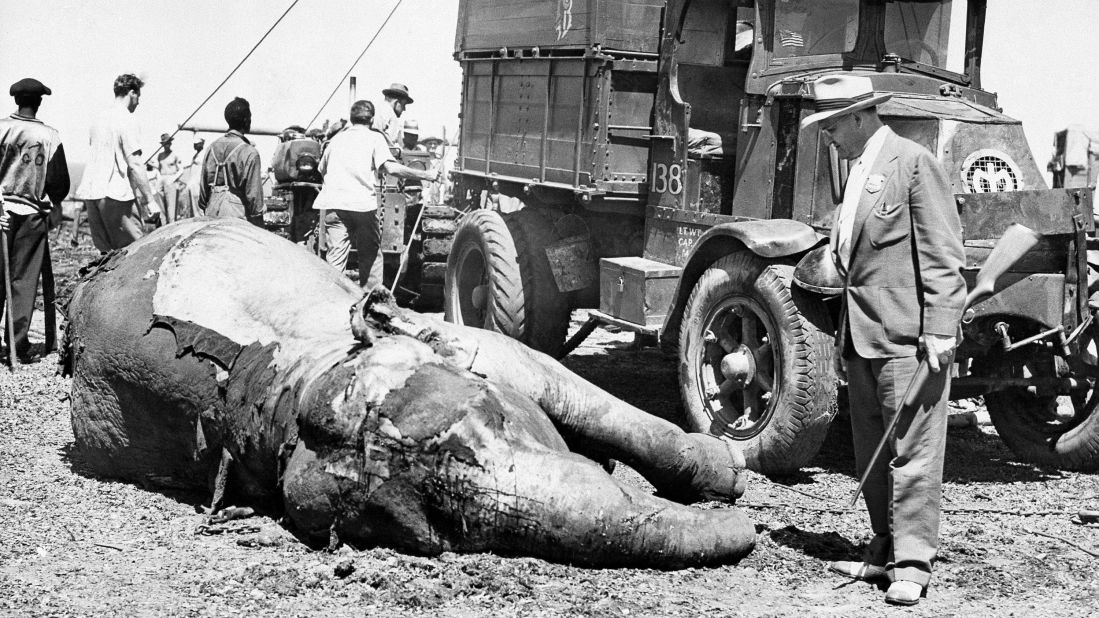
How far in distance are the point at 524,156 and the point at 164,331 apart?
14.0ft

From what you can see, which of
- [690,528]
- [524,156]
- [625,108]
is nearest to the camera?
[690,528]

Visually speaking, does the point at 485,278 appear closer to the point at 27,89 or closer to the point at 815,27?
the point at 815,27

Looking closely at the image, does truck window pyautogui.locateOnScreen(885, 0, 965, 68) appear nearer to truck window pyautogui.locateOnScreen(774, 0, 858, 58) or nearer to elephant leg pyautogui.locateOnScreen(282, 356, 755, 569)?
truck window pyautogui.locateOnScreen(774, 0, 858, 58)

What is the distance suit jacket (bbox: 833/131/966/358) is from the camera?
4.32 meters

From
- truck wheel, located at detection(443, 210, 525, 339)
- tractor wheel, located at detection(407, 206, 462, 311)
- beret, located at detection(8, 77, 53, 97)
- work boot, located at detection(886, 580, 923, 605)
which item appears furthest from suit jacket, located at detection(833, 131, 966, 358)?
beret, located at detection(8, 77, 53, 97)

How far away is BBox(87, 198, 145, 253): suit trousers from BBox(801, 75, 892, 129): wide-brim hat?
246 inches

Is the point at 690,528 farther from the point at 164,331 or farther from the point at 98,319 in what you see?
the point at 98,319

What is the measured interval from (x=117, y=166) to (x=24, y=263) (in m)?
1.03

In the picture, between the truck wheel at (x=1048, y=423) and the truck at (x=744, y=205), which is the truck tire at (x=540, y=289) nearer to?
the truck at (x=744, y=205)

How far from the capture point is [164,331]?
5227 millimetres

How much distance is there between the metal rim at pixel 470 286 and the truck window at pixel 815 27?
120 inches

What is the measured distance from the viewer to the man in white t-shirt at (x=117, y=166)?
9.43 meters

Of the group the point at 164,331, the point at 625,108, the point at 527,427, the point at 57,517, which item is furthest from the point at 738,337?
the point at 57,517

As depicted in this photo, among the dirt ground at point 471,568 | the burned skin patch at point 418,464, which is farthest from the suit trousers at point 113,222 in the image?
the burned skin patch at point 418,464
